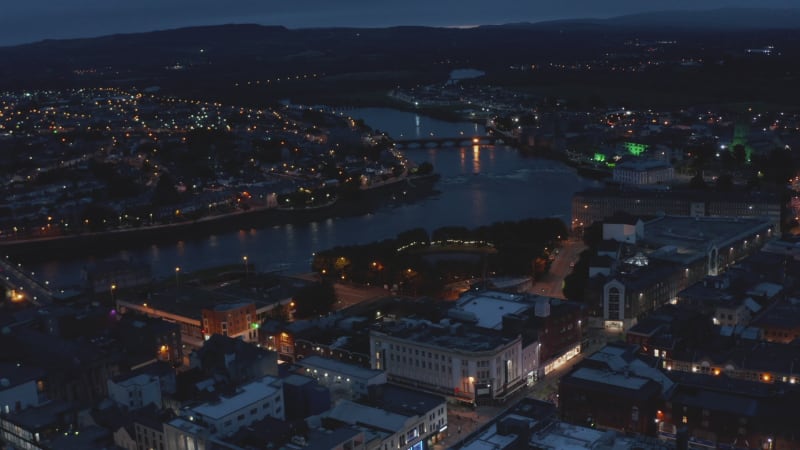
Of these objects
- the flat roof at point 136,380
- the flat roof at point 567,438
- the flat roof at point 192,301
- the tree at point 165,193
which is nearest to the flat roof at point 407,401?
the flat roof at point 567,438

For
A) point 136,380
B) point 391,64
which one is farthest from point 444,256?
point 391,64

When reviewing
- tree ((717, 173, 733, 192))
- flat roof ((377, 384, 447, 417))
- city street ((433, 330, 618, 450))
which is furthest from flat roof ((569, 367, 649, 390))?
tree ((717, 173, 733, 192))

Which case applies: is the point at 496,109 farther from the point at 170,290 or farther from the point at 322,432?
the point at 322,432

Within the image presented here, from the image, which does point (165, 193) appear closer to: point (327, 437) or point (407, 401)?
point (407, 401)

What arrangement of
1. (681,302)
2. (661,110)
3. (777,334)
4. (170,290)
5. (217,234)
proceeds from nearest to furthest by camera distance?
(777,334) < (681,302) < (170,290) < (217,234) < (661,110)

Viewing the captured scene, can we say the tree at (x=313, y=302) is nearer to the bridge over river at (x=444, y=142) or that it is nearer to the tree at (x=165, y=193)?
the tree at (x=165, y=193)

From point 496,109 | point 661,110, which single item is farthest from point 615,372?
point 496,109
